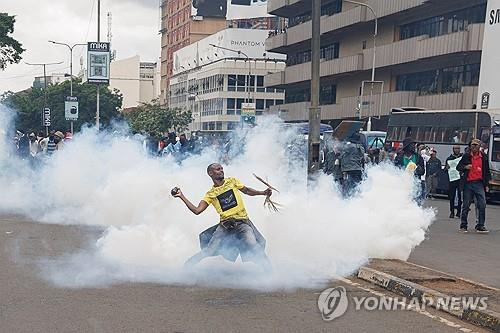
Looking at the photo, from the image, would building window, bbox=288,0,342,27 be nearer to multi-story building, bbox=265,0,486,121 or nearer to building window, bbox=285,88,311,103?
multi-story building, bbox=265,0,486,121

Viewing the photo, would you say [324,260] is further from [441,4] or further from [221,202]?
[441,4]

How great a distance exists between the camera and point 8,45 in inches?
1421

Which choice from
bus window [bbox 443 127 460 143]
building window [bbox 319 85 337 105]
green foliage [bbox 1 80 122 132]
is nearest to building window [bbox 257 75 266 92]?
green foliage [bbox 1 80 122 132]

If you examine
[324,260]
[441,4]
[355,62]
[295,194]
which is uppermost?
[441,4]

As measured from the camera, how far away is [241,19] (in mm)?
98562

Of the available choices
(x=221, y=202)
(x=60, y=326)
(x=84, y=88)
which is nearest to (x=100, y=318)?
(x=60, y=326)

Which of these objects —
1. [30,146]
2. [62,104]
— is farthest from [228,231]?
[62,104]

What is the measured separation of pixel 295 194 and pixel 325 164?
507 centimetres

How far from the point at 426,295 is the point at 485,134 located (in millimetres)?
16317

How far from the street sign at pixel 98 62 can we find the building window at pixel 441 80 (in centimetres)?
1800

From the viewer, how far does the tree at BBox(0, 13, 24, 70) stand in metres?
35.8

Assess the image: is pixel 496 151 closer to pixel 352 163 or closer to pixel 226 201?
pixel 352 163

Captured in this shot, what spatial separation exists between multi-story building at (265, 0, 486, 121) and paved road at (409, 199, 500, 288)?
72.4 ft

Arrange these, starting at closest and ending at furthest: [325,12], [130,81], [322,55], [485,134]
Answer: [485,134] → [325,12] → [322,55] → [130,81]
